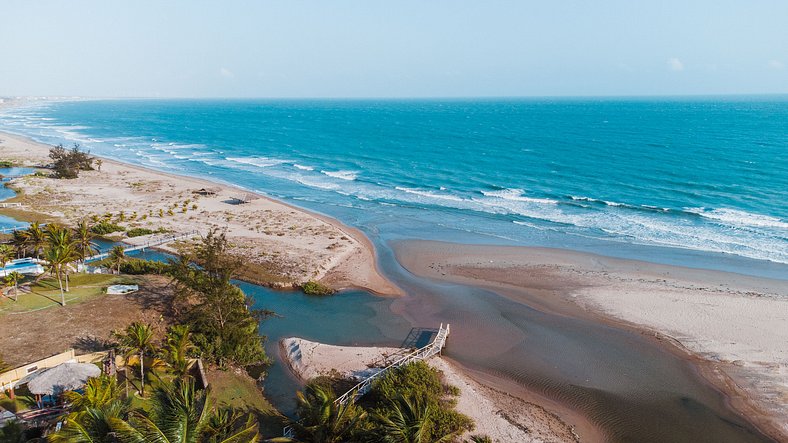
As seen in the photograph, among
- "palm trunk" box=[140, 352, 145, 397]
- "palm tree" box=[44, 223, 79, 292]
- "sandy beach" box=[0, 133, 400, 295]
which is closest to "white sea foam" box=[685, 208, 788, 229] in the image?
"sandy beach" box=[0, 133, 400, 295]

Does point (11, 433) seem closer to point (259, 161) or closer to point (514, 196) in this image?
point (514, 196)

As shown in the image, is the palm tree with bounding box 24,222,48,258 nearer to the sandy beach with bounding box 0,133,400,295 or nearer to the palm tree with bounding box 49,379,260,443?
the sandy beach with bounding box 0,133,400,295

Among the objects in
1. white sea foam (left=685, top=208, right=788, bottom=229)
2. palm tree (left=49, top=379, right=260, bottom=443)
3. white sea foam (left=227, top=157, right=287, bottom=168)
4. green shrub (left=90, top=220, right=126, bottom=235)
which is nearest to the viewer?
palm tree (left=49, top=379, right=260, bottom=443)

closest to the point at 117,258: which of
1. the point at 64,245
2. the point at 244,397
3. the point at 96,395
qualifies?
the point at 64,245

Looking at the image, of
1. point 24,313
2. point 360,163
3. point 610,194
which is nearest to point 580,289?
point 610,194

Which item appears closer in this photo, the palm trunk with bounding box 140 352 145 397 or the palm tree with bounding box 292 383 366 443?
the palm tree with bounding box 292 383 366 443

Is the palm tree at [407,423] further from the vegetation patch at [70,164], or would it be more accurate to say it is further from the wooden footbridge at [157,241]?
the vegetation patch at [70,164]
